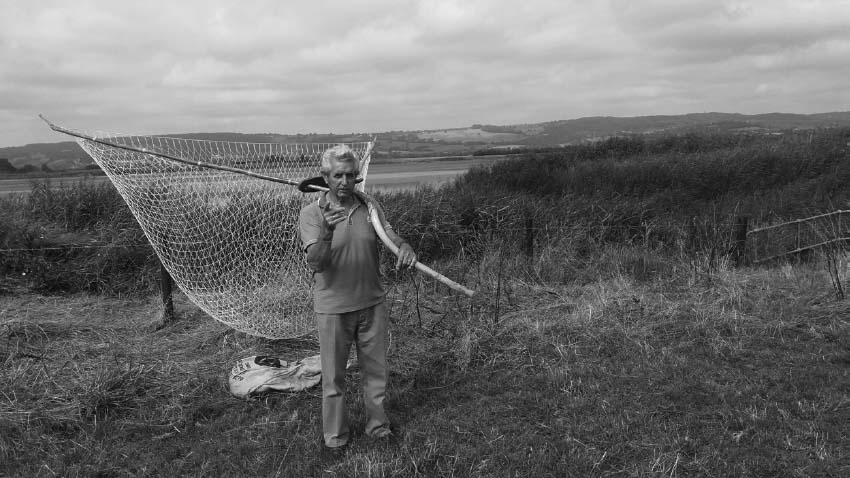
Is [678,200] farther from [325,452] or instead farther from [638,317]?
[325,452]

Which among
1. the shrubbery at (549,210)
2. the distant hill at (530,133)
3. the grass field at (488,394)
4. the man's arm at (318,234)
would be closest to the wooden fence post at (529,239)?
the shrubbery at (549,210)

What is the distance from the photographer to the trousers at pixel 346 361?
3594 mm

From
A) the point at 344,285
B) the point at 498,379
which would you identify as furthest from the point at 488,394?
the point at 344,285

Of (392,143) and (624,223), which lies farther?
(392,143)

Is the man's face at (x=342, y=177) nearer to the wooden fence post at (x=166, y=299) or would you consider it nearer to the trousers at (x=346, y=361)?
the trousers at (x=346, y=361)

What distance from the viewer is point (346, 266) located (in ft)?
11.5

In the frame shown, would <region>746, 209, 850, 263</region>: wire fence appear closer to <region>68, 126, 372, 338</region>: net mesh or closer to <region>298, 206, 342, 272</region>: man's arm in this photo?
<region>68, 126, 372, 338</region>: net mesh

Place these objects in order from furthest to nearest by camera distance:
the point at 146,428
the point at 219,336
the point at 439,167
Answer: the point at 439,167 < the point at 219,336 < the point at 146,428

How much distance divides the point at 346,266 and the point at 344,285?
11cm

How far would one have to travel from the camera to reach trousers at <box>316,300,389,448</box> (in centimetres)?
359

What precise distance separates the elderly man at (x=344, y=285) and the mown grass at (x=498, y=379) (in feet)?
1.17

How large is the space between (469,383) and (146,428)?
2395 millimetres

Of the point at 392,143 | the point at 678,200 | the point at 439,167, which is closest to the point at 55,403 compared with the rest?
the point at 678,200

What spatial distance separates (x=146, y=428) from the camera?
413 centimetres
